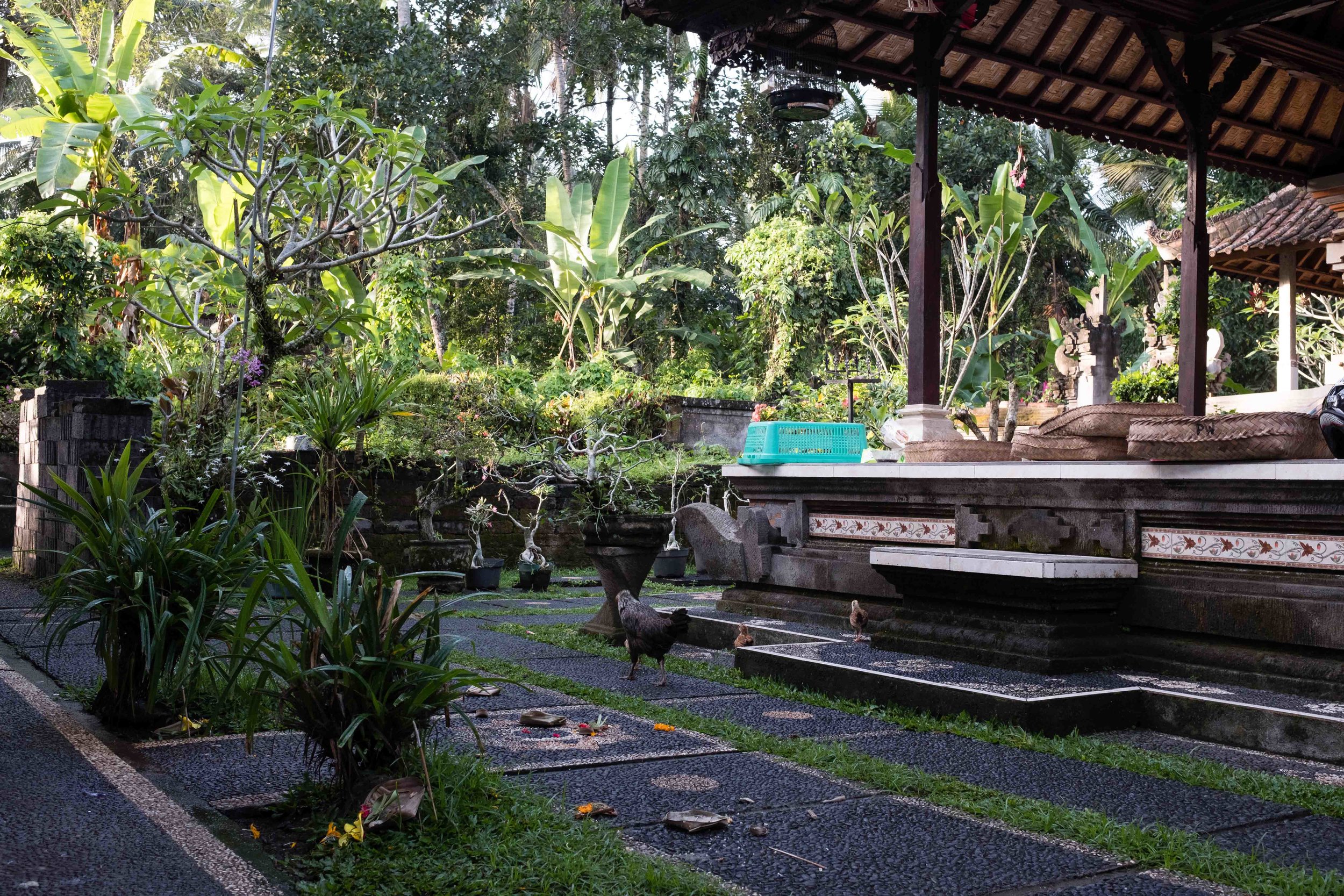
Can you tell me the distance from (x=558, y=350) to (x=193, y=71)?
1188 centimetres

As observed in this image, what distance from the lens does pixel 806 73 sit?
7922 mm

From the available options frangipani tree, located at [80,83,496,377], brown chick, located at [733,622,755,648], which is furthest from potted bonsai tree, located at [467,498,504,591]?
brown chick, located at [733,622,755,648]

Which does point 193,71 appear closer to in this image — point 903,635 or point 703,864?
point 903,635

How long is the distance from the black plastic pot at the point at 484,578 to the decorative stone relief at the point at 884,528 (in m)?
3.91

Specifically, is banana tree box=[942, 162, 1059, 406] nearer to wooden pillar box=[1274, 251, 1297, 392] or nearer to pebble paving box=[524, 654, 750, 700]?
wooden pillar box=[1274, 251, 1297, 392]

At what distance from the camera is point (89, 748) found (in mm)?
3758

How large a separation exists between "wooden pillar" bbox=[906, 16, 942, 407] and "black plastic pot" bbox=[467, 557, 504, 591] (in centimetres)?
461

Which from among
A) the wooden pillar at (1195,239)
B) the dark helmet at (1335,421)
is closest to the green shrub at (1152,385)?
the wooden pillar at (1195,239)

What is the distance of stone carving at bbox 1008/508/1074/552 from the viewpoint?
5.81m

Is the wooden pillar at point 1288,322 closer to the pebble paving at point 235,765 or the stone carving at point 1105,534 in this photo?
the stone carving at point 1105,534

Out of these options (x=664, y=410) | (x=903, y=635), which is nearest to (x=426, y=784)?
(x=903, y=635)

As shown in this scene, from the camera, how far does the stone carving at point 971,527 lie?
6.22 metres

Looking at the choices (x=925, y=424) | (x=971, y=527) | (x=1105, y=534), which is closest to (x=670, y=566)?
(x=925, y=424)

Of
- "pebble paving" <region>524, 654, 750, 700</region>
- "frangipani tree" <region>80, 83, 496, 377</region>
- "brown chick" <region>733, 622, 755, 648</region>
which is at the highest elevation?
"frangipani tree" <region>80, 83, 496, 377</region>
